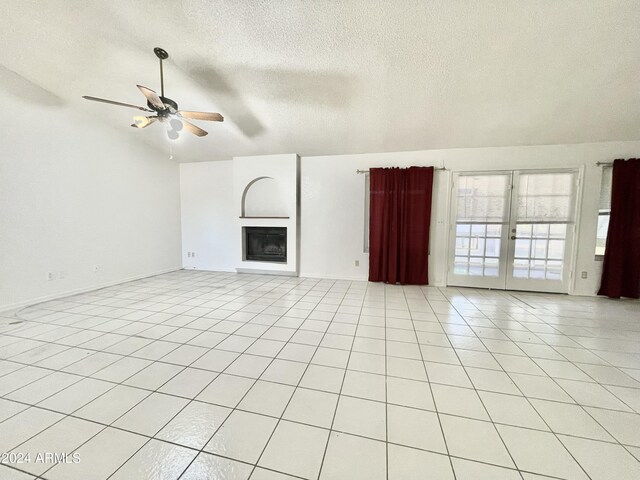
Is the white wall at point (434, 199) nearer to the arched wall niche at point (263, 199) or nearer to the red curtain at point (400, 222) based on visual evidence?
the red curtain at point (400, 222)

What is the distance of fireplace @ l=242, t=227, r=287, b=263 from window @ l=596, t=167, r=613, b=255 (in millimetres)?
5297

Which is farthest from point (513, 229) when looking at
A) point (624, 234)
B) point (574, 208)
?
point (624, 234)

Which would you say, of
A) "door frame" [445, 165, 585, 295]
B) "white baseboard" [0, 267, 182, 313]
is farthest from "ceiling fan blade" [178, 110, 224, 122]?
"door frame" [445, 165, 585, 295]

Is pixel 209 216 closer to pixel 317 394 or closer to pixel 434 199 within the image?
pixel 434 199

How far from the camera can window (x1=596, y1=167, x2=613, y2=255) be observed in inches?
154

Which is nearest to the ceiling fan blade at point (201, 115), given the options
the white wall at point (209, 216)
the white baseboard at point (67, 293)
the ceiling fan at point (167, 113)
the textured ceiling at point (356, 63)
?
the ceiling fan at point (167, 113)

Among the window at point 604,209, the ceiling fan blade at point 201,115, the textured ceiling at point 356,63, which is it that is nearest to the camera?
the textured ceiling at point 356,63

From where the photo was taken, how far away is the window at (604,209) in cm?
392

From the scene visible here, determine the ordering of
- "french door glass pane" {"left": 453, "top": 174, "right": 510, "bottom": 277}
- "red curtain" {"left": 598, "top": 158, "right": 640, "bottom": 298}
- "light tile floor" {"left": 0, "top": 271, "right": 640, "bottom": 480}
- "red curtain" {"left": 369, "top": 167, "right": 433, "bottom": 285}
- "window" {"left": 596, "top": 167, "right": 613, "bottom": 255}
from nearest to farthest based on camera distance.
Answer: "light tile floor" {"left": 0, "top": 271, "right": 640, "bottom": 480}, "red curtain" {"left": 598, "top": 158, "right": 640, "bottom": 298}, "window" {"left": 596, "top": 167, "right": 613, "bottom": 255}, "french door glass pane" {"left": 453, "top": 174, "right": 510, "bottom": 277}, "red curtain" {"left": 369, "top": 167, "right": 433, "bottom": 285}

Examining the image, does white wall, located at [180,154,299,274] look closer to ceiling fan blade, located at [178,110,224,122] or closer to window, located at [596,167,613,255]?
ceiling fan blade, located at [178,110,224,122]

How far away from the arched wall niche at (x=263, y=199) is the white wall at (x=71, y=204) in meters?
1.77

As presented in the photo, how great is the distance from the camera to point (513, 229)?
4234mm

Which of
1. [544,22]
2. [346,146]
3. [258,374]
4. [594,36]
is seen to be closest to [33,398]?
[258,374]

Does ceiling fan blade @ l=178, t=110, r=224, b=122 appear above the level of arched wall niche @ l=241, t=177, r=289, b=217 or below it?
above
